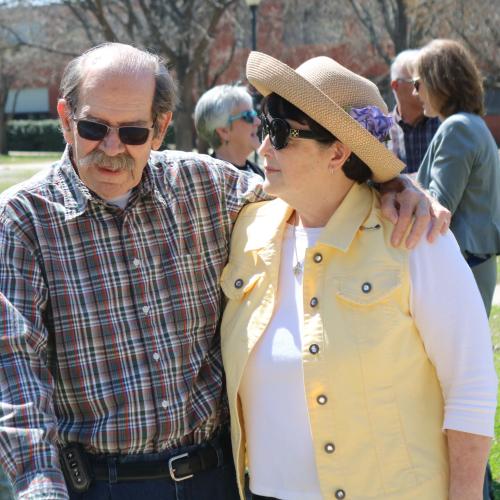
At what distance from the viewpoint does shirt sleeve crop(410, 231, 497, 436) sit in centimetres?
220

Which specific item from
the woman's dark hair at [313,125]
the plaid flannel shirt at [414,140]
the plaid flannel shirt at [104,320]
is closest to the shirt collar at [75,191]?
the plaid flannel shirt at [104,320]

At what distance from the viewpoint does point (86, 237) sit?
2381 millimetres

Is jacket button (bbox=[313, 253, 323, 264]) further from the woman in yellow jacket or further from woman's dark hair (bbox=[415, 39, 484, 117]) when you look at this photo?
woman's dark hair (bbox=[415, 39, 484, 117])

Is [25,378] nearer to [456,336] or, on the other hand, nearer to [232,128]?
[456,336]

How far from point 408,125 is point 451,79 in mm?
1335

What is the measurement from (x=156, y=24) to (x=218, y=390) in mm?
18835

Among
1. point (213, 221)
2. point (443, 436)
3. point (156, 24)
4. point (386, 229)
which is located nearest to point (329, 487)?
point (443, 436)

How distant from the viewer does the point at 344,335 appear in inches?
88.5

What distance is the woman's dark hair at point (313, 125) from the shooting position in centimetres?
238

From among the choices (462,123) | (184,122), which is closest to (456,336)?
(462,123)

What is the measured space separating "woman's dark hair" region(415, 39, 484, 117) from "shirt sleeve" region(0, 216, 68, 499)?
11.3ft

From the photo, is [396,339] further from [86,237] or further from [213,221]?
[86,237]

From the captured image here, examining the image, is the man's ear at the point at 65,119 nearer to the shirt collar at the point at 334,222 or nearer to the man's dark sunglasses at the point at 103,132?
the man's dark sunglasses at the point at 103,132

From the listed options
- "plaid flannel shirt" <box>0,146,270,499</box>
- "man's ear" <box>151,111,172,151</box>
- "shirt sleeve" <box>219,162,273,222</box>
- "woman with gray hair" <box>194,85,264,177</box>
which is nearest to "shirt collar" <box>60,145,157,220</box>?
"plaid flannel shirt" <box>0,146,270,499</box>
